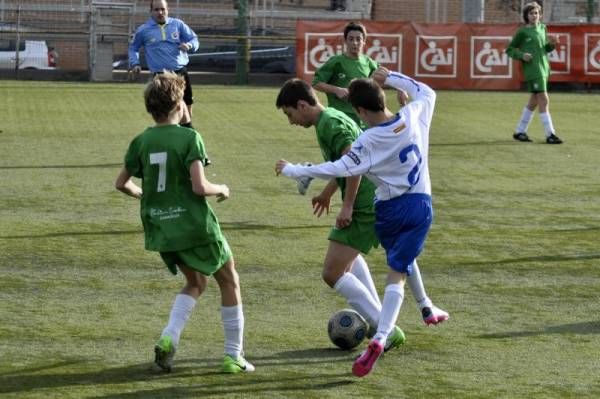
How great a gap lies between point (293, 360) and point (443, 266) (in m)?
3.19

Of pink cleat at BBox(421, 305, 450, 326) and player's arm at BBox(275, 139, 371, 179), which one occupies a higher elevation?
player's arm at BBox(275, 139, 371, 179)

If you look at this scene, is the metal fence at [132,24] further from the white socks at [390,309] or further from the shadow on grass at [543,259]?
the white socks at [390,309]

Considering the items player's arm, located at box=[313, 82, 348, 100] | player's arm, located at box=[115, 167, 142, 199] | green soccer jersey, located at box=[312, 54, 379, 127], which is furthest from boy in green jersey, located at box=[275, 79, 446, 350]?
green soccer jersey, located at box=[312, 54, 379, 127]

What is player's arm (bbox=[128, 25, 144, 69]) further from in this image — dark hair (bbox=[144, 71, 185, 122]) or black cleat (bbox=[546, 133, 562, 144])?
dark hair (bbox=[144, 71, 185, 122])

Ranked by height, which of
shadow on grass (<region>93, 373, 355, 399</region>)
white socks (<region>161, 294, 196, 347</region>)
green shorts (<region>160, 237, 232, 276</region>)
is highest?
green shorts (<region>160, 237, 232, 276</region>)

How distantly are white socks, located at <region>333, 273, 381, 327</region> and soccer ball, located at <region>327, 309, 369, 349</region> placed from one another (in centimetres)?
6

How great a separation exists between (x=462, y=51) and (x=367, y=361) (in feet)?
86.4

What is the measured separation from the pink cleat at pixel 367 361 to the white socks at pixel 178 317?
3.31 feet

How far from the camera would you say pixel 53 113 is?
23312 millimetres

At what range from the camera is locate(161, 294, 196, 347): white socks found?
277 inches

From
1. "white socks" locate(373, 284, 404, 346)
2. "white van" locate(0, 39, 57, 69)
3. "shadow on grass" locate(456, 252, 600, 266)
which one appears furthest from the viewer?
"white van" locate(0, 39, 57, 69)

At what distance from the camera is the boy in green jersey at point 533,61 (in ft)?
65.7

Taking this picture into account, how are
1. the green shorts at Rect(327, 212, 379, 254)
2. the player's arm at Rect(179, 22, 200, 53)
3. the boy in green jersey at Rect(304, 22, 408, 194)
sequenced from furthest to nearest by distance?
the player's arm at Rect(179, 22, 200, 53), the boy in green jersey at Rect(304, 22, 408, 194), the green shorts at Rect(327, 212, 379, 254)

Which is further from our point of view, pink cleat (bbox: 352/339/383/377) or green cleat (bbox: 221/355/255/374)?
green cleat (bbox: 221/355/255/374)
